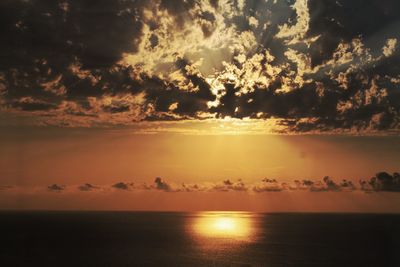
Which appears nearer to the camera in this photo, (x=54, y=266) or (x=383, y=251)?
(x=54, y=266)

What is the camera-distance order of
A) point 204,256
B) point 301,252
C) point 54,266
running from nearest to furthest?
point 54,266
point 204,256
point 301,252

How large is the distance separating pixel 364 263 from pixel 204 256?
37.8 metres

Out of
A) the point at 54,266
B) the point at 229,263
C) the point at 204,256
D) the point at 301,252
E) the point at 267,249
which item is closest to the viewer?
the point at 54,266

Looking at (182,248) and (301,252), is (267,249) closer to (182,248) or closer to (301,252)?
(301,252)

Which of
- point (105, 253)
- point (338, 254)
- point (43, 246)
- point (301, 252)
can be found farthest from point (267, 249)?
point (43, 246)

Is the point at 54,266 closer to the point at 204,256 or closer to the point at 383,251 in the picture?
the point at 204,256

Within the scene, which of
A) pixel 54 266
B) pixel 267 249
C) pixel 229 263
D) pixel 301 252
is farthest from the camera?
pixel 267 249

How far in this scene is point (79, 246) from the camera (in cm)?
14450

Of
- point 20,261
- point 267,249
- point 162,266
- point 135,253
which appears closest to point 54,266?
point 20,261

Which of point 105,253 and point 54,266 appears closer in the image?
point 54,266

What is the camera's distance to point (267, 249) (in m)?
140

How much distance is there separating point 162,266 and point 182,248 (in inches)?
1712

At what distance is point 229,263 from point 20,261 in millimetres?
43941

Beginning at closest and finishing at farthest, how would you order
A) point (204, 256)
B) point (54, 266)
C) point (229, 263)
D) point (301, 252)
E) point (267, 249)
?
point (54, 266)
point (229, 263)
point (204, 256)
point (301, 252)
point (267, 249)
